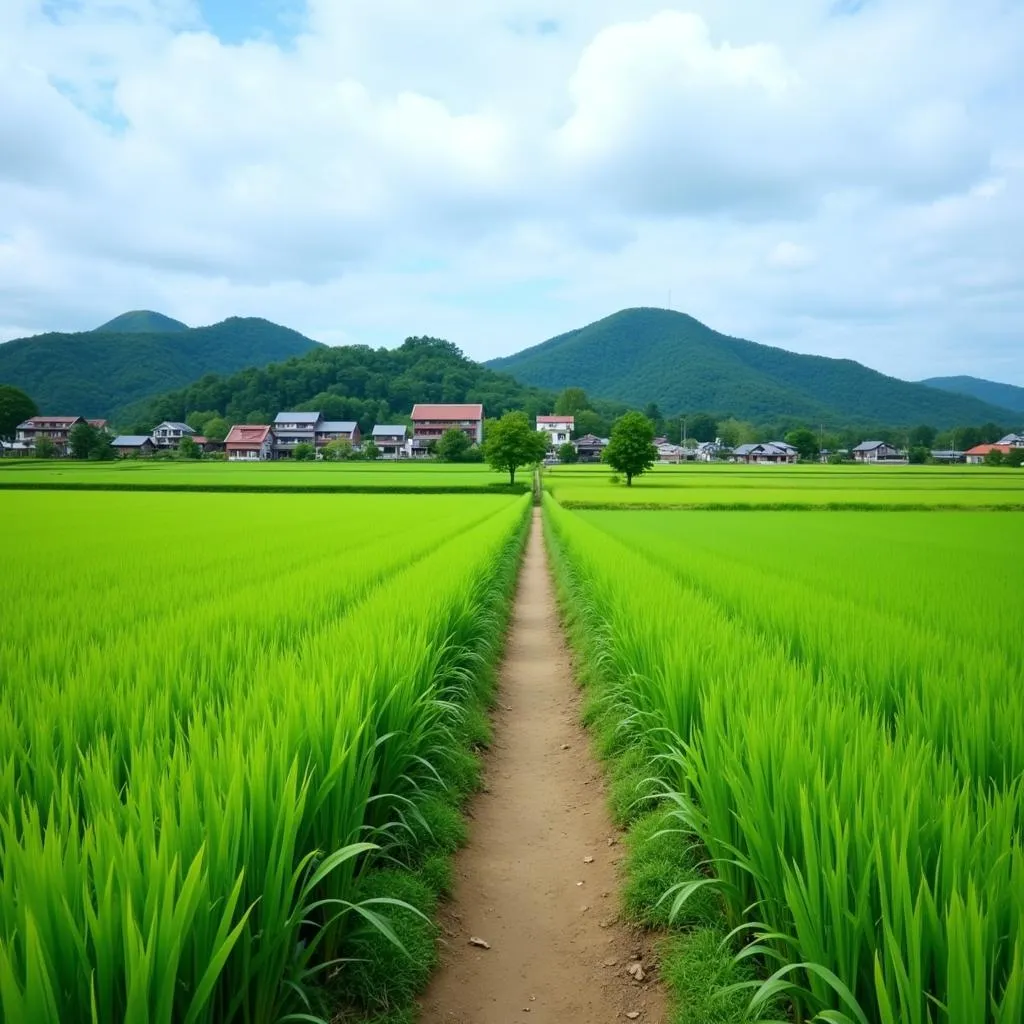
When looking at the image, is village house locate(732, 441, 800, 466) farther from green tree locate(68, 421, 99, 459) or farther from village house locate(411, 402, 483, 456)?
green tree locate(68, 421, 99, 459)

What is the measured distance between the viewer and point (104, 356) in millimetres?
135250

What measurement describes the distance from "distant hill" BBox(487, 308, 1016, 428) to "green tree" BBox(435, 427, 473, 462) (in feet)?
305

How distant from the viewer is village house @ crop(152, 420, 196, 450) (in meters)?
108

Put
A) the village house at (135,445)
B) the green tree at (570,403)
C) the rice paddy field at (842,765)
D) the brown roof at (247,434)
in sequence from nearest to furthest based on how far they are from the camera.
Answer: the rice paddy field at (842,765) → the village house at (135,445) → the brown roof at (247,434) → the green tree at (570,403)

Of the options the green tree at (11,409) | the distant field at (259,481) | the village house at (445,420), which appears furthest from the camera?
the village house at (445,420)

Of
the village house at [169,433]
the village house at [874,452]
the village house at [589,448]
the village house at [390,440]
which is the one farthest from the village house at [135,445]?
the village house at [874,452]

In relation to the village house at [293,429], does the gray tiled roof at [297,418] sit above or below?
above

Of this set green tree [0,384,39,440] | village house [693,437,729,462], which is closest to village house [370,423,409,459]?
green tree [0,384,39,440]

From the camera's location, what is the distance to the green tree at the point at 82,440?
7706 cm

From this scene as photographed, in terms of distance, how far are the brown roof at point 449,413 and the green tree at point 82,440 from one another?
156 feet

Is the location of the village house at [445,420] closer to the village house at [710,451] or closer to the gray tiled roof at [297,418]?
the gray tiled roof at [297,418]

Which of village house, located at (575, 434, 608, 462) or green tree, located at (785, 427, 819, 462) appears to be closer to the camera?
green tree, located at (785, 427, 819, 462)

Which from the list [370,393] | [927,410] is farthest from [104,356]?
[927,410]

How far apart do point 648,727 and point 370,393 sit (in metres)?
125
